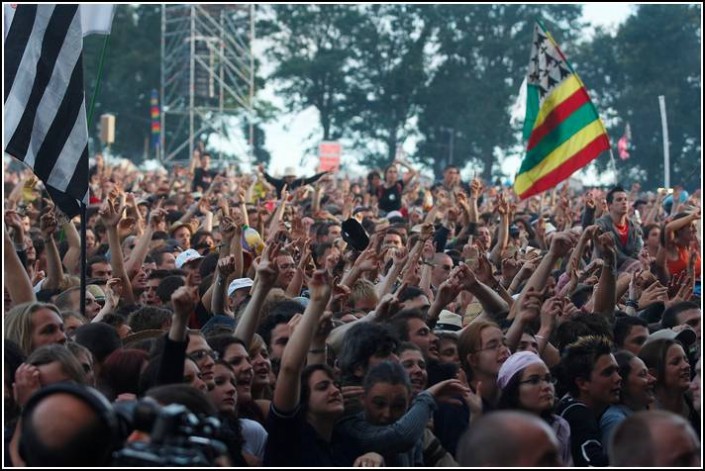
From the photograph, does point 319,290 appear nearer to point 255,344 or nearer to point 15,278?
point 255,344

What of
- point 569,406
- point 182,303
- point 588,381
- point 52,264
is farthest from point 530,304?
point 52,264

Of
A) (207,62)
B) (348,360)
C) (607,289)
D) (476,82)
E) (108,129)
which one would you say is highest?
(476,82)

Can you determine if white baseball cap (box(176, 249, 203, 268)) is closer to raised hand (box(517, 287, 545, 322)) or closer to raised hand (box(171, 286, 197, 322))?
raised hand (box(517, 287, 545, 322))

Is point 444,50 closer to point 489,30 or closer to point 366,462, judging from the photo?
point 489,30

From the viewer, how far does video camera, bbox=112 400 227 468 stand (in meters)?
3.25

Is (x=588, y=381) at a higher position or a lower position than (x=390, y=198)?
lower

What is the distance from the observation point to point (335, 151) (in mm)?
36406

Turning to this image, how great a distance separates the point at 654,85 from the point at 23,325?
52615 millimetres

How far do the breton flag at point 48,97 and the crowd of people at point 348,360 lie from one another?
0.74 metres

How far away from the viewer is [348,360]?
6.66 m

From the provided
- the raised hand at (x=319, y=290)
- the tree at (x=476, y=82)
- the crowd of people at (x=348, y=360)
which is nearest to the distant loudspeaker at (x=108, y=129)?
the crowd of people at (x=348, y=360)

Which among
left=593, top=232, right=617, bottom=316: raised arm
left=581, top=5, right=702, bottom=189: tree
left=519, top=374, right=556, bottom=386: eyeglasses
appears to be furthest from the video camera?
left=581, top=5, right=702, bottom=189: tree

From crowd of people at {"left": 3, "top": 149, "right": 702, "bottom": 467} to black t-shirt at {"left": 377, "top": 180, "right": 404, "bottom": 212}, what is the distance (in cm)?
706

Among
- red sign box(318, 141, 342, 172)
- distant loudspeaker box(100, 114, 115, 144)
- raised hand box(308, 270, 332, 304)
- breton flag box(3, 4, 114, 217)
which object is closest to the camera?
raised hand box(308, 270, 332, 304)
